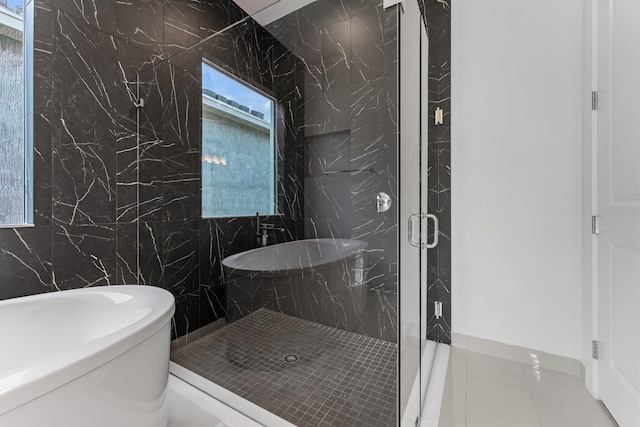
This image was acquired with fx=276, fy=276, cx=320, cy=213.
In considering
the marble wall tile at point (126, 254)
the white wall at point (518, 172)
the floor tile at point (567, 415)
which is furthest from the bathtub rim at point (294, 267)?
the floor tile at point (567, 415)

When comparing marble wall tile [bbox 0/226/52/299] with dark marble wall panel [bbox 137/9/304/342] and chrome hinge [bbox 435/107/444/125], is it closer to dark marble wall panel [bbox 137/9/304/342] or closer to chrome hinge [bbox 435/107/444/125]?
dark marble wall panel [bbox 137/9/304/342]

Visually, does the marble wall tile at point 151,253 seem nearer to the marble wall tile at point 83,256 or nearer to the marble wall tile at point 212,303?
the marble wall tile at point 83,256

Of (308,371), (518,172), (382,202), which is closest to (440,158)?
(518,172)

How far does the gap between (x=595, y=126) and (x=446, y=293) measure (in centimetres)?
137

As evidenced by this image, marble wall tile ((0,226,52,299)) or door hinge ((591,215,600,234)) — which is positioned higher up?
door hinge ((591,215,600,234))

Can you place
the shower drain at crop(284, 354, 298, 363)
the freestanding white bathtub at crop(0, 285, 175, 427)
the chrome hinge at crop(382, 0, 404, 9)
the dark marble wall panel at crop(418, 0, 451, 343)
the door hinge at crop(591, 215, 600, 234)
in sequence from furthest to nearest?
1. the dark marble wall panel at crop(418, 0, 451, 343)
2. the door hinge at crop(591, 215, 600, 234)
3. the shower drain at crop(284, 354, 298, 363)
4. the chrome hinge at crop(382, 0, 404, 9)
5. the freestanding white bathtub at crop(0, 285, 175, 427)

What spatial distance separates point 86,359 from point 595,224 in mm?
2404

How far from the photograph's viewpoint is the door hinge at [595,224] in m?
1.57

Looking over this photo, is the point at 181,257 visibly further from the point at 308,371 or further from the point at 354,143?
the point at 354,143

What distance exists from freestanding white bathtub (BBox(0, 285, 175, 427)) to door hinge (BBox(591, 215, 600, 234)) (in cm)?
227

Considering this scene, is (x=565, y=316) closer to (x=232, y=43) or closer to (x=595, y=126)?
(x=595, y=126)

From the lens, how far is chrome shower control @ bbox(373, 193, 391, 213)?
1251mm

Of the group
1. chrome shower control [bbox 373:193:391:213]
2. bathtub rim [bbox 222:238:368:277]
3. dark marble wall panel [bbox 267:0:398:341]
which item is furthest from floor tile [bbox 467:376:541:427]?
chrome shower control [bbox 373:193:391:213]

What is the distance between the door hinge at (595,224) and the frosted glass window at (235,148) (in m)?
1.83
